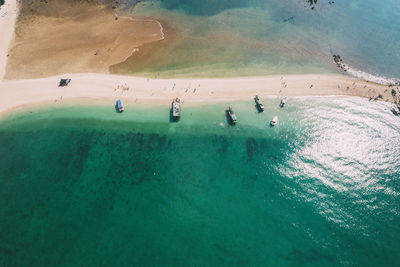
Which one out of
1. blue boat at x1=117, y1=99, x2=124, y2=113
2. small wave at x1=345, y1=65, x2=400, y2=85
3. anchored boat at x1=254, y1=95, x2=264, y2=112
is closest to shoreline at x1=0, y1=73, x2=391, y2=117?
anchored boat at x1=254, y1=95, x2=264, y2=112

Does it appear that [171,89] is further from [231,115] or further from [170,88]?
[231,115]

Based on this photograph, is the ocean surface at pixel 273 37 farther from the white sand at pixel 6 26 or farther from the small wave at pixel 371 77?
the white sand at pixel 6 26

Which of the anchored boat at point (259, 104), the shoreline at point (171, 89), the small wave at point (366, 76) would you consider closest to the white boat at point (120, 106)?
the shoreline at point (171, 89)

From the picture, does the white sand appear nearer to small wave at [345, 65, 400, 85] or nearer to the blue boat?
the blue boat

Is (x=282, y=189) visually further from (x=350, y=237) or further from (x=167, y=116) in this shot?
(x=167, y=116)

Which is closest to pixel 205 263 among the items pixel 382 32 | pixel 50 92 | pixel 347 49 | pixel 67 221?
pixel 67 221

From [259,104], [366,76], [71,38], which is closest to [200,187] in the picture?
[259,104]
